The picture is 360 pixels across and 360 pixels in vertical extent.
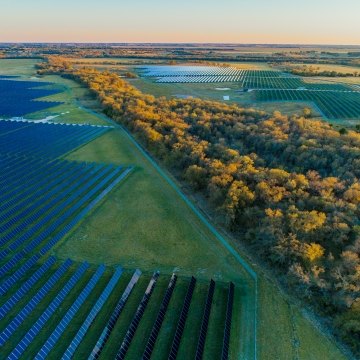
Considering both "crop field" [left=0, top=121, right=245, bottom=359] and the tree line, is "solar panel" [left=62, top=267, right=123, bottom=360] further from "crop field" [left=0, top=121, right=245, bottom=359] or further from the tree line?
the tree line

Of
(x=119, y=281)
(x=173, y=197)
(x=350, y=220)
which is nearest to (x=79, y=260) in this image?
(x=119, y=281)

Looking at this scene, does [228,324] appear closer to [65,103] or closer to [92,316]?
[92,316]

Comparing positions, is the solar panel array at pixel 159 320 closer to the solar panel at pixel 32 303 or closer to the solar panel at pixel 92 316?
the solar panel at pixel 92 316

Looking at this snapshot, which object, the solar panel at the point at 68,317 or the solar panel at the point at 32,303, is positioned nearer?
the solar panel at the point at 68,317

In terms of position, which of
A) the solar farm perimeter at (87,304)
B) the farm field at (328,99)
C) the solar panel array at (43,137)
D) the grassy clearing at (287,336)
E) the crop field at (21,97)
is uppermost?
the farm field at (328,99)

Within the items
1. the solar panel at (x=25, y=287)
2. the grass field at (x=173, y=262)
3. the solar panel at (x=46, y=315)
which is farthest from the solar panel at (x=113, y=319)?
the solar panel at (x=25, y=287)

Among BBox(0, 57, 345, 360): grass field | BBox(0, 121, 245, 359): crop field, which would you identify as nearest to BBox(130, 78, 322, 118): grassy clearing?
BBox(0, 57, 345, 360): grass field
